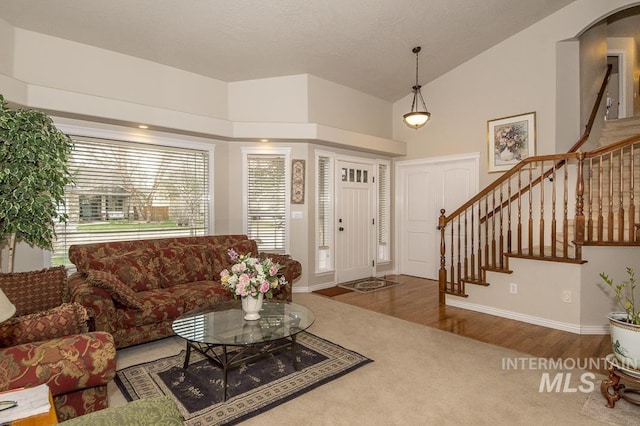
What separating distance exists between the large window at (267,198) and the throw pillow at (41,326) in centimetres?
358

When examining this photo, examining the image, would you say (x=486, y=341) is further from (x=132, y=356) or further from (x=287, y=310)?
(x=132, y=356)

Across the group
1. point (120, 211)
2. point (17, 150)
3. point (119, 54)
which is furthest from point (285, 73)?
point (17, 150)

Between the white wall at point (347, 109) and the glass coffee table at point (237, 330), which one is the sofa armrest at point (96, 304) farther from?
the white wall at point (347, 109)

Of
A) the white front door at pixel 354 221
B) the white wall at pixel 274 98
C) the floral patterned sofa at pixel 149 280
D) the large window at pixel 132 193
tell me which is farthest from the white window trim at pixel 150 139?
the white front door at pixel 354 221

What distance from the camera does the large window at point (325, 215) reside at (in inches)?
232

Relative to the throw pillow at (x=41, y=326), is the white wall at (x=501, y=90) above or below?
above

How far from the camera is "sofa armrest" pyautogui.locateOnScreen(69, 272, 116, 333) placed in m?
2.95

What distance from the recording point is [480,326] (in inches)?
155

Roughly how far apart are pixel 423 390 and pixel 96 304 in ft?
9.12

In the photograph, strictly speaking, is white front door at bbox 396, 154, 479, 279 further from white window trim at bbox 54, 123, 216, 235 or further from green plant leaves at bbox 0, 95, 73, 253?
green plant leaves at bbox 0, 95, 73, 253

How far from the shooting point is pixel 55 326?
75.8 inches

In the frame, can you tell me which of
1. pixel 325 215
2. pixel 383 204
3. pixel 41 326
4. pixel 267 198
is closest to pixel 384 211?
pixel 383 204

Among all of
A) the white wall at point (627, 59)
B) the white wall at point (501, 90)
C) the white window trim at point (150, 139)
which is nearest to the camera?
the white window trim at point (150, 139)

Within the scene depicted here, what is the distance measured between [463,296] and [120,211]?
185 inches
